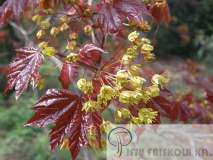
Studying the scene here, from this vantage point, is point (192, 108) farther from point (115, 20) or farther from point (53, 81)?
point (53, 81)

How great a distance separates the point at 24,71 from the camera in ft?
3.66

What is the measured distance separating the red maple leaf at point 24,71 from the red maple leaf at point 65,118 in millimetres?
72

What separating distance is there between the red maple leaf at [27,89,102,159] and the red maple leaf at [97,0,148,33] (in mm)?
219

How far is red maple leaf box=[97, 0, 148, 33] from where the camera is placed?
115 centimetres

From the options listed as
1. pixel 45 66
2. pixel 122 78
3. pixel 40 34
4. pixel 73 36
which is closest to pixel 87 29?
pixel 73 36

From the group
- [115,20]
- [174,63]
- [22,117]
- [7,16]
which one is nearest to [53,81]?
[22,117]

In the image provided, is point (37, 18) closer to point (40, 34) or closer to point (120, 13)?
point (40, 34)

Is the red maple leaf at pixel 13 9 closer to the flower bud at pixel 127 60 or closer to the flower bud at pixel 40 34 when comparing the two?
the flower bud at pixel 40 34

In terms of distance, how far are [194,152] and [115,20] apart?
41cm

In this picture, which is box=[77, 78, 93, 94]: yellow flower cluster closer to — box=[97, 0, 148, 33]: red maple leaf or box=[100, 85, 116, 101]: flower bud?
box=[100, 85, 116, 101]: flower bud

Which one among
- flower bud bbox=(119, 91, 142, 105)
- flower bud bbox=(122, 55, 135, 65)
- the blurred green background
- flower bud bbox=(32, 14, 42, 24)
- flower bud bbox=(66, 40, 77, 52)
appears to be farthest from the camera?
the blurred green background

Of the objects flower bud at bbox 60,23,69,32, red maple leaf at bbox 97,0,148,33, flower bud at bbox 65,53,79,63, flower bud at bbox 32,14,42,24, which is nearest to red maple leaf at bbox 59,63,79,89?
flower bud at bbox 65,53,79,63

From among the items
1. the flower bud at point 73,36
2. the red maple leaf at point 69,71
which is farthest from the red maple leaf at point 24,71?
the flower bud at point 73,36

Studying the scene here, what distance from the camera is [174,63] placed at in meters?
7.15
